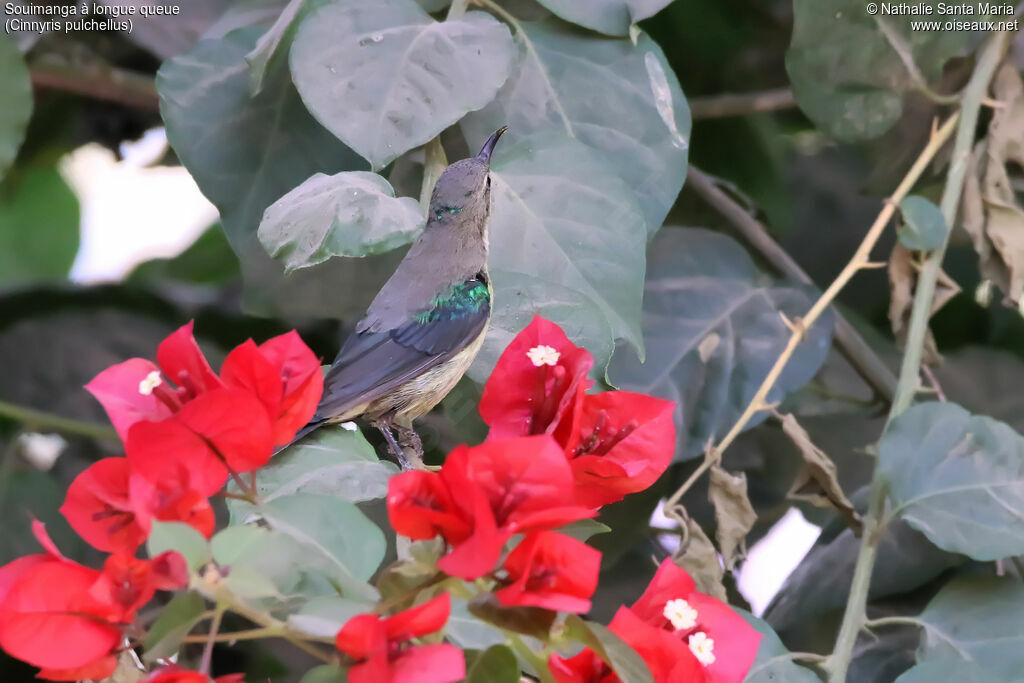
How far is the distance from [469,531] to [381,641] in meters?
0.06

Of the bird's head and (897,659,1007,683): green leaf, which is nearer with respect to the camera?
(897,659,1007,683): green leaf

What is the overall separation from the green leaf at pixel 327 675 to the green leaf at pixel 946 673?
464 millimetres

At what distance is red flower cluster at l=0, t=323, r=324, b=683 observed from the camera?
16.0 inches

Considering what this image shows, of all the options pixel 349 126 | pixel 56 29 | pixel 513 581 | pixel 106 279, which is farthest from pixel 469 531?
pixel 106 279

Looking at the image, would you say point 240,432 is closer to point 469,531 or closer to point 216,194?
point 469,531

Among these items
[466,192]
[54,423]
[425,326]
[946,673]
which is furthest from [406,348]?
[54,423]

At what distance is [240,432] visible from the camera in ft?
1.47

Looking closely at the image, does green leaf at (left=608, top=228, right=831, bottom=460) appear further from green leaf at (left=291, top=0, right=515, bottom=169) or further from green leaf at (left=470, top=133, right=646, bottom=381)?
green leaf at (left=291, top=0, right=515, bottom=169)

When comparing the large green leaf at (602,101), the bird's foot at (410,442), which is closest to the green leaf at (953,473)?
the large green leaf at (602,101)

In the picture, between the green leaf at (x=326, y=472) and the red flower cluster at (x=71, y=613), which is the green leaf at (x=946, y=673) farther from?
the red flower cluster at (x=71, y=613)

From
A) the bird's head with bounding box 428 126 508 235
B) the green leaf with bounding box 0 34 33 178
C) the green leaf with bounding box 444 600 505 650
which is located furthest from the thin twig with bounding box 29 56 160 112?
the green leaf with bounding box 444 600 505 650

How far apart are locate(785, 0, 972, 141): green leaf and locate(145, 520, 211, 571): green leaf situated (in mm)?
802

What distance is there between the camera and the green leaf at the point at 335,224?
24.7 inches

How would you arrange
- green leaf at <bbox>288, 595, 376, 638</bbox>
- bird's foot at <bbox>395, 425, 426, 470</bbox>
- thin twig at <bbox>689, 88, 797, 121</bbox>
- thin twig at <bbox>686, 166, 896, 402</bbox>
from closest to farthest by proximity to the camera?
green leaf at <bbox>288, 595, 376, 638</bbox> < bird's foot at <bbox>395, 425, 426, 470</bbox> < thin twig at <bbox>686, 166, 896, 402</bbox> < thin twig at <bbox>689, 88, 797, 121</bbox>
